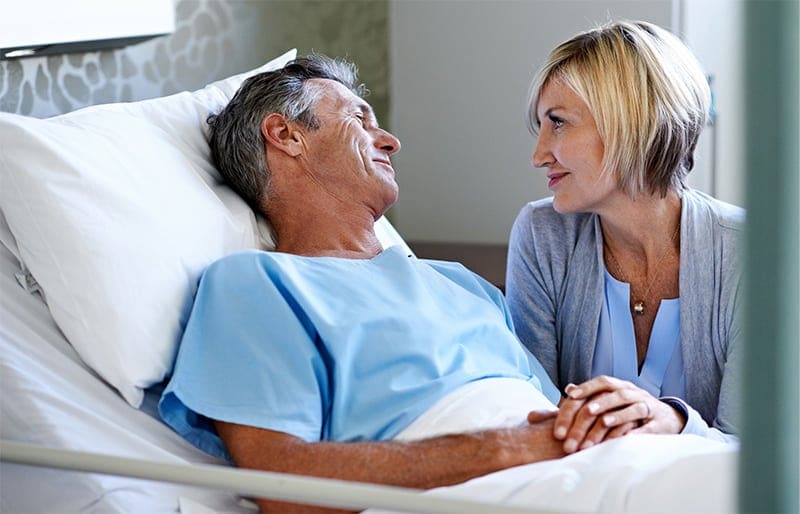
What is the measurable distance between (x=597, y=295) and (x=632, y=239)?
12cm

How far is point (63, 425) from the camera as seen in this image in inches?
58.0

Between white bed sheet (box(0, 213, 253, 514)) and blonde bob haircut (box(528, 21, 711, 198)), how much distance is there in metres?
0.89

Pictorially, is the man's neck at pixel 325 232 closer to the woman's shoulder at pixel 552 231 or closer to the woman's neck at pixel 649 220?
the woman's shoulder at pixel 552 231

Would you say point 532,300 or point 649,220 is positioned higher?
point 649,220

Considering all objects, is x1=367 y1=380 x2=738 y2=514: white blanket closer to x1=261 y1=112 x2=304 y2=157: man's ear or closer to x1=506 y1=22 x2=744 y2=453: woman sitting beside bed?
x1=506 y1=22 x2=744 y2=453: woman sitting beside bed

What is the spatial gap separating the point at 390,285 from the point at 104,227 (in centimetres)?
46

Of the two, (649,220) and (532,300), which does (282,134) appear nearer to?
(532,300)

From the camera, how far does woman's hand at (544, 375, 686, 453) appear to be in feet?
5.12

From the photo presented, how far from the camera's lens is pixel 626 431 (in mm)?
1621

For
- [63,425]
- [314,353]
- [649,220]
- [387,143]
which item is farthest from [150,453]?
[649,220]

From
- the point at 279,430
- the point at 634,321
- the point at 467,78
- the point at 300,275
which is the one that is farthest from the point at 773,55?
the point at 467,78

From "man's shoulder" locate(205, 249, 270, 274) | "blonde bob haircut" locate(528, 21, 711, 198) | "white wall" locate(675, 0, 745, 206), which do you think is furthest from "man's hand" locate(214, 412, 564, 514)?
"white wall" locate(675, 0, 745, 206)

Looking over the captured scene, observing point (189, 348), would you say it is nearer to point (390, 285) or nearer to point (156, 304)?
point (156, 304)

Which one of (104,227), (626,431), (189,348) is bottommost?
(626,431)
